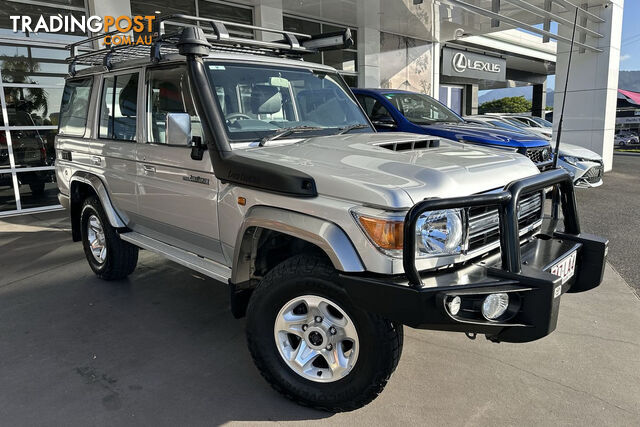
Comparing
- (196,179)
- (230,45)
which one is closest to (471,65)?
(230,45)

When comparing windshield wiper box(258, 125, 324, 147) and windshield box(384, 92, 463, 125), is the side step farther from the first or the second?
windshield box(384, 92, 463, 125)

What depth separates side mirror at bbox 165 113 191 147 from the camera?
2943 mm

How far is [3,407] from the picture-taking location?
2.71m

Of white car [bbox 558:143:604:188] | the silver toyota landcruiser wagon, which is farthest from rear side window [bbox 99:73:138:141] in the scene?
white car [bbox 558:143:604:188]

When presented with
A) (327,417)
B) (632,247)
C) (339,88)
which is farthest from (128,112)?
(632,247)

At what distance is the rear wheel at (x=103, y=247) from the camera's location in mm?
4473

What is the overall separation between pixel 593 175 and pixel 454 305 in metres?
8.24

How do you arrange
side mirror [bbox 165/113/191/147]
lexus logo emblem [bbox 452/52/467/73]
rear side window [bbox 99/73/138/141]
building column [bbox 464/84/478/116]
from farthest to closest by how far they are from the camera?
building column [bbox 464/84/478/116] → lexus logo emblem [bbox 452/52/467/73] → rear side window [bbox 99/73/138/141] → side mirror [bbox 165/113/191/147]

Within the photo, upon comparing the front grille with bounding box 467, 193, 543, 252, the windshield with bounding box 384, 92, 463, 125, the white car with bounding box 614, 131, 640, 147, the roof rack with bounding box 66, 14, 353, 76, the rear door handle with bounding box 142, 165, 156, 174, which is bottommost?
the white car with bounding box 614, 131, 640, 147

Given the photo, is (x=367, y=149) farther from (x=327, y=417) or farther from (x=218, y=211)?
(x=327, y=417)

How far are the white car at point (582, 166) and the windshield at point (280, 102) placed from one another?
6394 mm

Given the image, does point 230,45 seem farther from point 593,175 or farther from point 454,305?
point 593,175

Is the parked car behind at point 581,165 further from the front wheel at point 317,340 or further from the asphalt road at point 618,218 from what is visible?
the front wheel at point 317,340

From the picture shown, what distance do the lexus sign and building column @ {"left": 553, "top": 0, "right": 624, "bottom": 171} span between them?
628 centimetres
